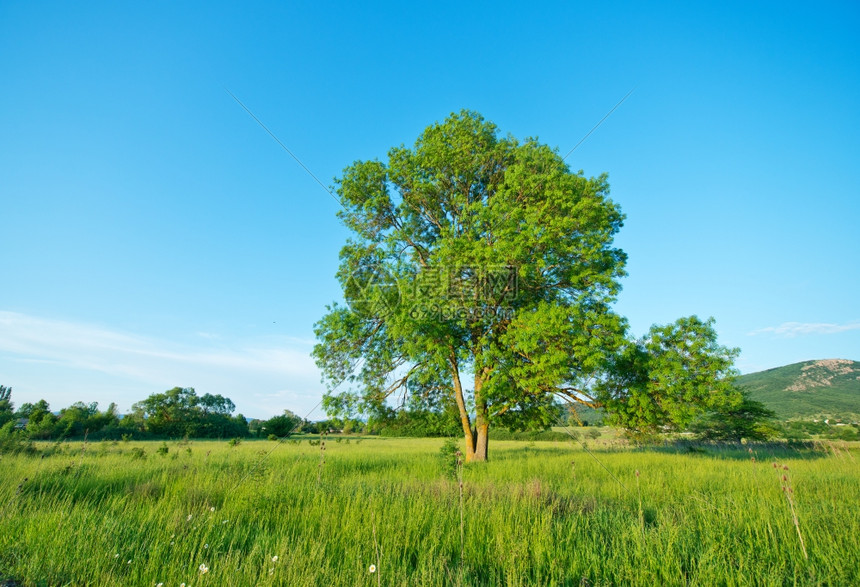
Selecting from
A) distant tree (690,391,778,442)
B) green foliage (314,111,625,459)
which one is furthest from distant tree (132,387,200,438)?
distant tree (690,391,778,442)

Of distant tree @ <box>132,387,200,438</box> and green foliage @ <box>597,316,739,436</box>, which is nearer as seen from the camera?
green foliage @ <box>597,316,739,436</box>

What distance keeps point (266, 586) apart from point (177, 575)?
3.07ft

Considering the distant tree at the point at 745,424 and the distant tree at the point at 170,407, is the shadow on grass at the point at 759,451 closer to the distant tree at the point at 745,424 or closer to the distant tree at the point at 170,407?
the distant tree at the point at 745,424

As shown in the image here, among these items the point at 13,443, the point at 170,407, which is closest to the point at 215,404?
the point at 170,407

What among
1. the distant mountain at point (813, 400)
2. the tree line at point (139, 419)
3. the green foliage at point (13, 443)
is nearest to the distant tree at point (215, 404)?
the tree line at point (139, 419)

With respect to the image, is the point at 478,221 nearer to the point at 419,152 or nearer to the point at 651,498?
the point at 419,152

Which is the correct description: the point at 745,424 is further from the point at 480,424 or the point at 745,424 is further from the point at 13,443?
the point at 13,443

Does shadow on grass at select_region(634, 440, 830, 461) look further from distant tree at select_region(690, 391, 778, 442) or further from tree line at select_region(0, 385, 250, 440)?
tree line at select_region(0, 385, 250, 440)

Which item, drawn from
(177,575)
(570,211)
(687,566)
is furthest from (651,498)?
(570,211)

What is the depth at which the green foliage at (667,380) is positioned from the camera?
12.4 meters

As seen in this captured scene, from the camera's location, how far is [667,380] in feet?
41.4

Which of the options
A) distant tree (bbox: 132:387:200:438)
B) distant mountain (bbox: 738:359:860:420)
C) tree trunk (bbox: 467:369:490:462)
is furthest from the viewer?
distant mountain (bbox: 738:359:860:420)

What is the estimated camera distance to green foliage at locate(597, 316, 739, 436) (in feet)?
40.7

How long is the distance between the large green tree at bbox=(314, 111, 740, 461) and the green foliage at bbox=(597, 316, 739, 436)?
1.47ft
